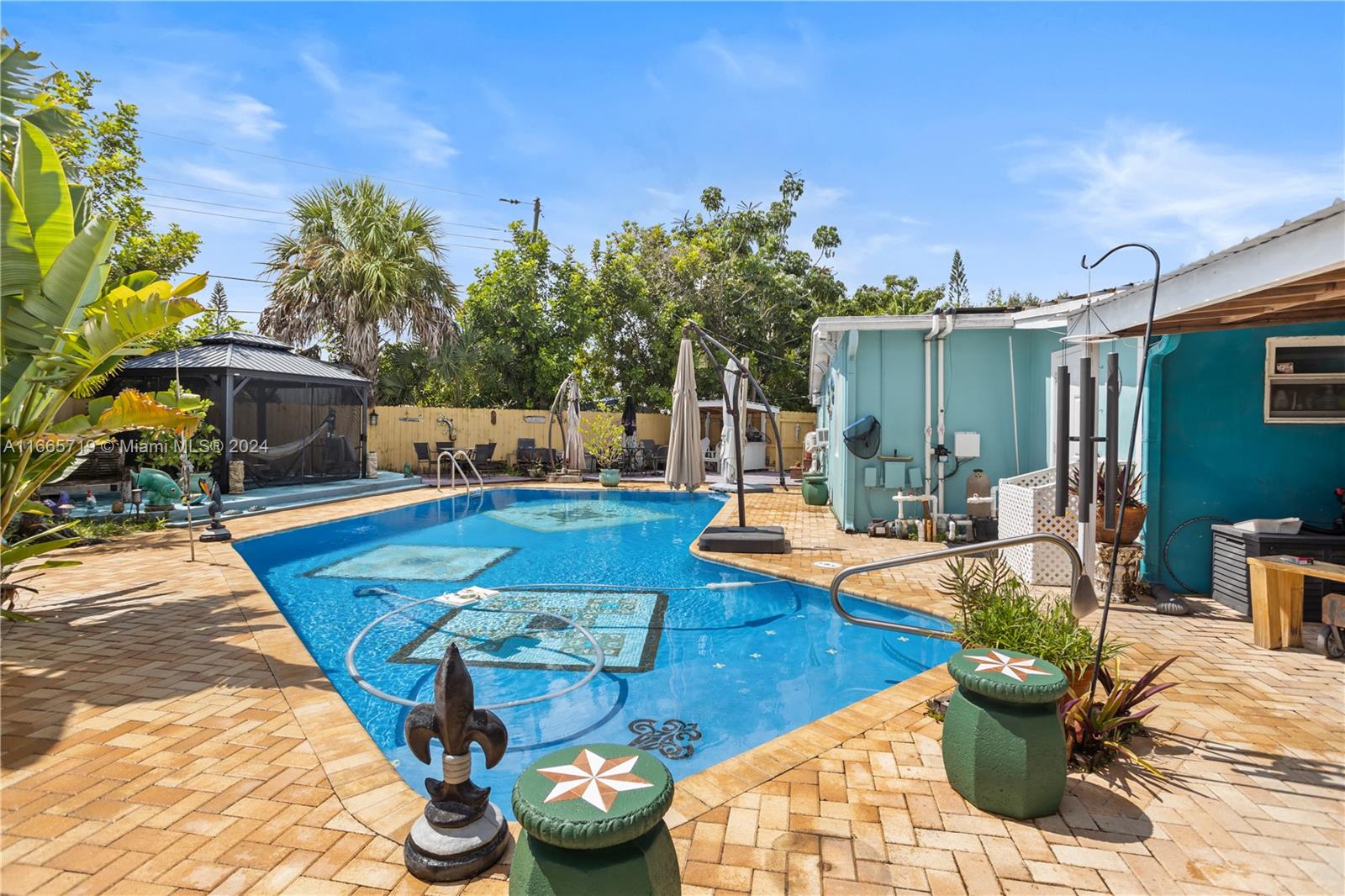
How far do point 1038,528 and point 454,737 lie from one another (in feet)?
19.5

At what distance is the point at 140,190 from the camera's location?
34.7 ft

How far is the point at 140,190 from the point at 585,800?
44.7 ft

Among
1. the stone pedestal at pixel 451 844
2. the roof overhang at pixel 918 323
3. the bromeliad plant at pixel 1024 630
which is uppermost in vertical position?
the roof overhang at pixel 918 323

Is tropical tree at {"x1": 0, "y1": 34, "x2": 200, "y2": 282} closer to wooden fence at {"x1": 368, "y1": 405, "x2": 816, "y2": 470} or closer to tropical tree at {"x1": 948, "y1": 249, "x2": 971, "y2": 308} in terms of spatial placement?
wooden fence at {"x1": 368, "y1": 405, "x2": 816, "y2": 470}

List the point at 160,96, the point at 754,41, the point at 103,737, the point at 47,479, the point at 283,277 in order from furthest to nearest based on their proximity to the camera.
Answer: the point at 283,277 < the point at 160,96 < the point at 754,41 < the point at 47,479 < the point at 103,737

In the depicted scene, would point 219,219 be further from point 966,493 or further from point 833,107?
point 966,493

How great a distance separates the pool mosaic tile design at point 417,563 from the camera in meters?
7.78

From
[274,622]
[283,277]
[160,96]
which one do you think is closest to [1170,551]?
[274,622]

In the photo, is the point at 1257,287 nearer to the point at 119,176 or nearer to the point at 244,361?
the point at 119,176

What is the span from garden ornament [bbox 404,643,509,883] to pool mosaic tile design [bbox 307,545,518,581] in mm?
5508

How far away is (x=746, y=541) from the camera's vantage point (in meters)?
8.20

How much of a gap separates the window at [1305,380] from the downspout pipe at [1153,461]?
30.1 inches

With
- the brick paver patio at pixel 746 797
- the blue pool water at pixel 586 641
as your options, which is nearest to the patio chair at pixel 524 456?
the blue pool water at pixel 586 641

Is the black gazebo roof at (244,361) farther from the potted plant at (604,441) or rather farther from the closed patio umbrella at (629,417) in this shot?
the closed patio umbrella at (629,417)
